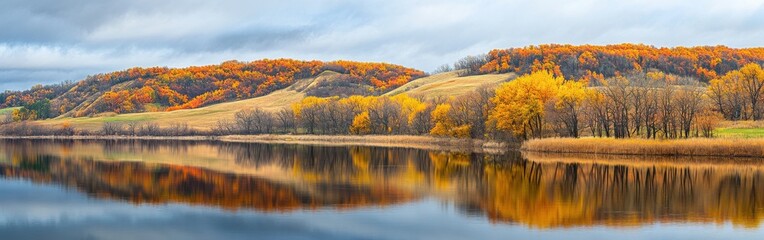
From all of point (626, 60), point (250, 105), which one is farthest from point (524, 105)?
point (250, 105)

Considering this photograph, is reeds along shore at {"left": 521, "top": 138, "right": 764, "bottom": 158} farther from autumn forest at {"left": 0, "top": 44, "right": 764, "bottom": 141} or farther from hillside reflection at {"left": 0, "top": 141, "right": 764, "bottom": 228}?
hillside reflection at {"left": 0, "top": 141, "right": 764, "bottom": 228}

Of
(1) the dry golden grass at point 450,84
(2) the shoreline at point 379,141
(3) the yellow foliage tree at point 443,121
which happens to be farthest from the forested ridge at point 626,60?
(3) the yellow foliage tree at point 443,121

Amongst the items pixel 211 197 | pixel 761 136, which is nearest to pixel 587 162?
pixel 761 136

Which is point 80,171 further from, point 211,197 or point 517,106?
point 517,106

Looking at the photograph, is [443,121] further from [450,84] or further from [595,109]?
[450,84]

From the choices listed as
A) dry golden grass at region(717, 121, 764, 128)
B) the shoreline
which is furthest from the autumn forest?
dry golden grass at region(717, 121, 764, 128)

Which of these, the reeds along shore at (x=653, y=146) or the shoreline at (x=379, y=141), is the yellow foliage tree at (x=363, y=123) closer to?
the shoreline at (x=379, y=141)

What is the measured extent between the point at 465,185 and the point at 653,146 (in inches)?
868

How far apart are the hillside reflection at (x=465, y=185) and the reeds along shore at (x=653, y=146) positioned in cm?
472

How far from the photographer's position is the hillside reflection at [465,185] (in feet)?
90.5

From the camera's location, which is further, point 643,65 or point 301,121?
point 643,65

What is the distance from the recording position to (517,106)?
65.6 metres

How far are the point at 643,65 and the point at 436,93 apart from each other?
40.8m

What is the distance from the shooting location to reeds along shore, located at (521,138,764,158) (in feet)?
161
